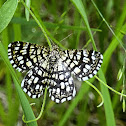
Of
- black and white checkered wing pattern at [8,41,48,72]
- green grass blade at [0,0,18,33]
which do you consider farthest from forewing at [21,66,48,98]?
green grass blade at [0,0,18,33]

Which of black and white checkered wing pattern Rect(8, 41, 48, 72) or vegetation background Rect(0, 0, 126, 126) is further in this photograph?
vegetation background Rect(0, 0, 126, 126)

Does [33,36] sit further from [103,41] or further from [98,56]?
[98,56]

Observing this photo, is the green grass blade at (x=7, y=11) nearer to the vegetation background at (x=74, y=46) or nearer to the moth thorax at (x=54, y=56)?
the vegetation background at (x=74, y=46)

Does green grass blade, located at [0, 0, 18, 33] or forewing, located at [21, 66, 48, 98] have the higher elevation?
green grass blade, located at [0, 0, 18, 33]

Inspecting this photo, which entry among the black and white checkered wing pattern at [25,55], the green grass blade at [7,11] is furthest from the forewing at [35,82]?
the green grass blade at [7,11]

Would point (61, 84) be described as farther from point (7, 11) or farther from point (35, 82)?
point (7, 11)

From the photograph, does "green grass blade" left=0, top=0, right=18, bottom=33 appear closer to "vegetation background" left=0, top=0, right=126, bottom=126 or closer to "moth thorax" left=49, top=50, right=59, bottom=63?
"vegetation background" left=0, top=0, right=126, bottom=126

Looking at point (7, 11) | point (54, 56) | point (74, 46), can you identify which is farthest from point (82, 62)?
point (74, 46)
